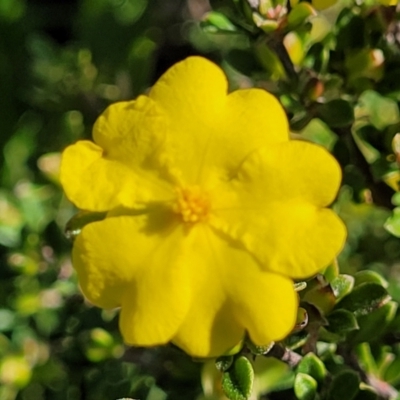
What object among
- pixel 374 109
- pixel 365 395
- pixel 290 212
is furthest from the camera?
pixel 374 109

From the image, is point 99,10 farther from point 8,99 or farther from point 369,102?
point 369,102

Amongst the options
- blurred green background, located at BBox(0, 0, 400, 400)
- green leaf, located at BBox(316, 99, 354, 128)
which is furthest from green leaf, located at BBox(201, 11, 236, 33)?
green leaf, located at BBox(316, 99, 354, 128)

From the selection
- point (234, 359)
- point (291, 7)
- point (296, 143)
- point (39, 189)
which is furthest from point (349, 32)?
point (39, 189)

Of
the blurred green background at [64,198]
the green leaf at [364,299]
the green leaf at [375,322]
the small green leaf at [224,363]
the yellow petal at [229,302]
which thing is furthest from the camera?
the blurred green background at [64,198]

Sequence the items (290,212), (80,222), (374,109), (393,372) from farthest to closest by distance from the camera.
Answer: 1. (374,109)
2. (393,372)
3. (80,222)
4. (290,212)

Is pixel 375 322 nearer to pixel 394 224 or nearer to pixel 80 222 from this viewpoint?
pixel 394 224

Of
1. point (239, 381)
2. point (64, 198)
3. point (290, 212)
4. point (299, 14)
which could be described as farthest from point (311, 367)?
point (64, 198)

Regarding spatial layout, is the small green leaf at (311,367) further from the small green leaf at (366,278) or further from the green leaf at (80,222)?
the green leaf at (80,222)

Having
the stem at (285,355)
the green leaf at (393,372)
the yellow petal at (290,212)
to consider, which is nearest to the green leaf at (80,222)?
the yellow petal at (290,212)
